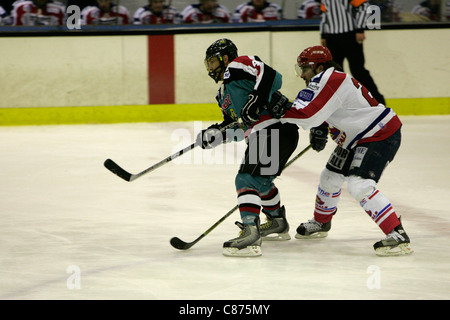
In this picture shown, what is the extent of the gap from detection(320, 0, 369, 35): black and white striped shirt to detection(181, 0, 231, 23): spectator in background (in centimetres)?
110

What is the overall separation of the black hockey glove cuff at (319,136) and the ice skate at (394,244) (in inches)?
18.6

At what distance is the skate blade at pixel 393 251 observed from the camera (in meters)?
3.44

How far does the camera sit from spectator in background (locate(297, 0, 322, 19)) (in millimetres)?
8305

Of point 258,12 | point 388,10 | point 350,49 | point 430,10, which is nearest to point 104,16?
point 258,12

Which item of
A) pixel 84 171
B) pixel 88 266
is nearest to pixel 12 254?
pixel 88 266

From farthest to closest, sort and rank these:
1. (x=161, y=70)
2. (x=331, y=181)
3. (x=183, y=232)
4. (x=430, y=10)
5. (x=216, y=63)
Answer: (x=430, y=10), (x=161, y=70), (x=183, y=232), (x=331, y=181), (x=216, y=63)

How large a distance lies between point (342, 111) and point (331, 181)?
0.40 meters

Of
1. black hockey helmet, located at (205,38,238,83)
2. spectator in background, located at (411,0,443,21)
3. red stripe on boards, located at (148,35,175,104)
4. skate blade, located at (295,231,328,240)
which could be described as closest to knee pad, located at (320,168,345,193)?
skate blade, located at (295,231,328,240)

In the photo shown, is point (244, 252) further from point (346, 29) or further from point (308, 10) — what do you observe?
point (308, 10)

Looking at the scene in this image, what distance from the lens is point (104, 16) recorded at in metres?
8.12
